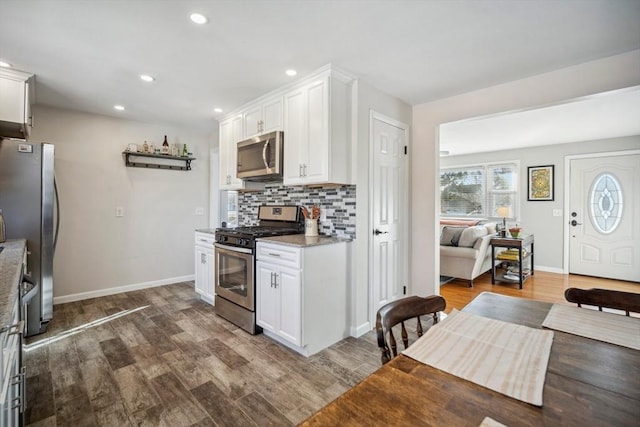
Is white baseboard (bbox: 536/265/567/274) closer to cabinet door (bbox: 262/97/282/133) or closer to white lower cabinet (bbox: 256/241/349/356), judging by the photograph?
white lower cabinet (bbox: 256/241/349/356)

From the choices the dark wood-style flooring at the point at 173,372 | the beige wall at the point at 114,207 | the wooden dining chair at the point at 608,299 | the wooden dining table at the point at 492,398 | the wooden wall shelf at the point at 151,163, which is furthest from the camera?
the wooden wall shelf at the point at 151,163

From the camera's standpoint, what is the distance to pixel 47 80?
2.81 metres

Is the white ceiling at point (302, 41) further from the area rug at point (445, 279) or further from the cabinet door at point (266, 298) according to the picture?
the area rug at point (445, 279)

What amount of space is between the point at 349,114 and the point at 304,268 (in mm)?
1483

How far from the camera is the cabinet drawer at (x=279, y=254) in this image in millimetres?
2379

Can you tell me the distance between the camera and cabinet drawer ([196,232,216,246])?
3.40 meters

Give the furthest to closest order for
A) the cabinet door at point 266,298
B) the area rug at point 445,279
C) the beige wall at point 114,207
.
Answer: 1. the area rug at point 445,279
2. the beige wall at point 114,207
3. the cabinet door at point 266,298

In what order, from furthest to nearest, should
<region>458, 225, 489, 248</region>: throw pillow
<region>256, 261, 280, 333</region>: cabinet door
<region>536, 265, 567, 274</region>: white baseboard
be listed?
<region>536, 265, 567, 274</region>: white baseboard, <region>458, 225, 489, 248</region>: throw pillow, <region>256, 261, 280, 333</region>: cabinet door

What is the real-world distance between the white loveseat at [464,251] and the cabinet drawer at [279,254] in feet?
10.2

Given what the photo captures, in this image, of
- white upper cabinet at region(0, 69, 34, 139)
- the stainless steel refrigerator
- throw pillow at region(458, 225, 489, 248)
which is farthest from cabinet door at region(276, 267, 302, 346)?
throw pillow at region(458, 225, 489, 248)

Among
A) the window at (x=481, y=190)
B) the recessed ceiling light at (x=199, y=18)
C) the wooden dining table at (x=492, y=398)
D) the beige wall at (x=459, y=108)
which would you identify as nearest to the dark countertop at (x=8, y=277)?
the wooden dining table at (x=492, y=398)

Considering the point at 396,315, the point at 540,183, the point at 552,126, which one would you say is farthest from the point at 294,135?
the point at 540,183

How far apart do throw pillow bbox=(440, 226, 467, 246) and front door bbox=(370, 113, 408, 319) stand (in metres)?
1.76

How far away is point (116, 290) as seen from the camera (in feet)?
13.2
